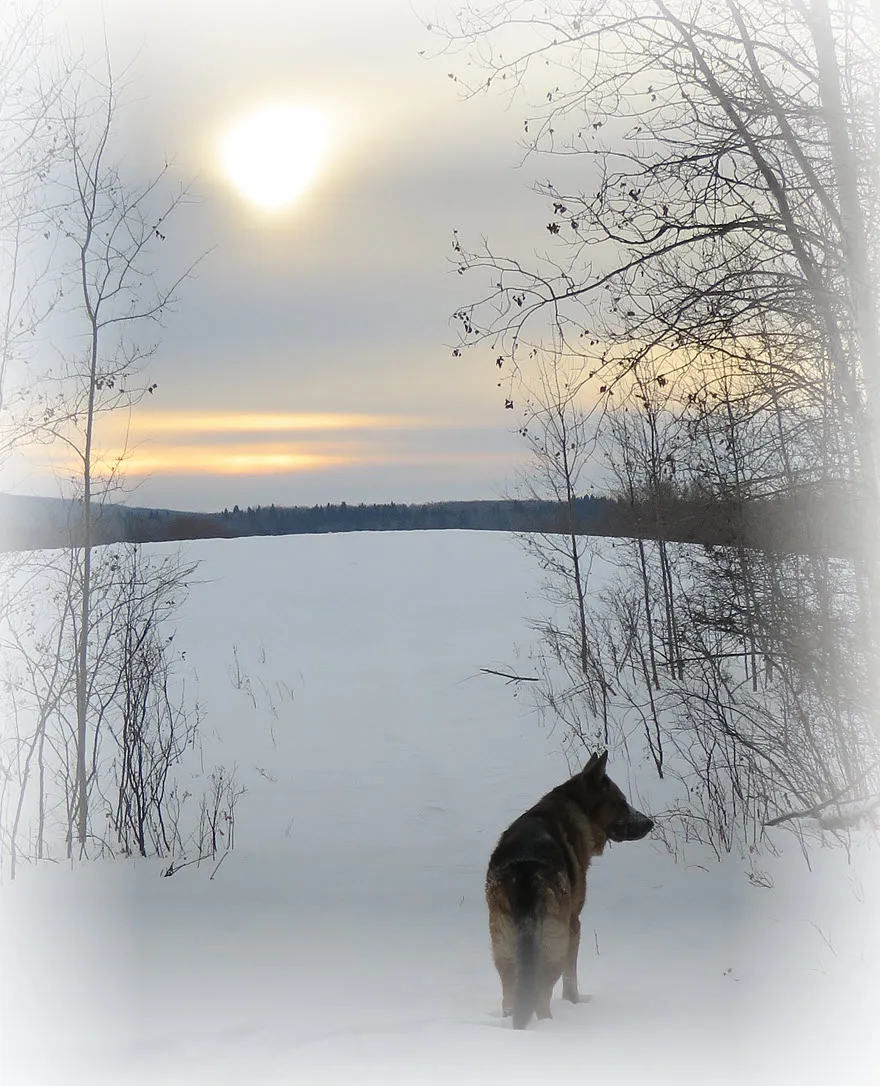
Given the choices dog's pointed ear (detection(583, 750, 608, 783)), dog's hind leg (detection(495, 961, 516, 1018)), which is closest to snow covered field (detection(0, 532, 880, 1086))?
dog's hind leg (detection(495, 961, 516, 1018))

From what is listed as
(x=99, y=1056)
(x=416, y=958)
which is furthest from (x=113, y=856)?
(x=99, y=1056)

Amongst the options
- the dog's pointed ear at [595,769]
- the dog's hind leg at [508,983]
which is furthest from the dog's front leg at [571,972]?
the dog's pointed ear at [595,769]

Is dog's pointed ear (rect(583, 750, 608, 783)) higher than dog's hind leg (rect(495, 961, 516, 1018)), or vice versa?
dog's pointed ear (rect(583, 750, 608, 783))

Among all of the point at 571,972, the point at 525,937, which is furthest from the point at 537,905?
the point at 571,972

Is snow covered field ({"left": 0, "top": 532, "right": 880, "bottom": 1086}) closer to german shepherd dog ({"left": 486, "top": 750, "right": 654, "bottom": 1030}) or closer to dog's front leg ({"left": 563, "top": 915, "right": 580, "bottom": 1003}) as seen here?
dog's front leg ({"left": 563, "top": 915, "right": 580, "bottom": 1003})

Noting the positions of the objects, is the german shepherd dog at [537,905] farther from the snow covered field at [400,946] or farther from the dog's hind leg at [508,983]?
the snow covered field at [400,946]

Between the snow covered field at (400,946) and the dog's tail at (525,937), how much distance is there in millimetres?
212

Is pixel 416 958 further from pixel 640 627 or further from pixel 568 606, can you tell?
pixel 568 606

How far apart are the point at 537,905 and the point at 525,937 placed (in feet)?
0.57

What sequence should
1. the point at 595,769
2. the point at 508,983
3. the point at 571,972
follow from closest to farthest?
the point at 508,983 < the point at 571,972 < the point at 595,769

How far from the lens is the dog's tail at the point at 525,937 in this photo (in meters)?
4.92

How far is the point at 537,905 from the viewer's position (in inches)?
199

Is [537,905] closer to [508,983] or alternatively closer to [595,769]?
[508,983]

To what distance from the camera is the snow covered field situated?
14.3ft
